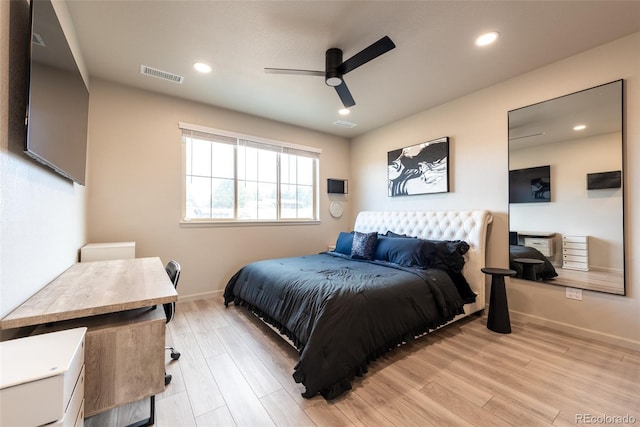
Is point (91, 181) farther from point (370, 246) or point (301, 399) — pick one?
point (370, 246)

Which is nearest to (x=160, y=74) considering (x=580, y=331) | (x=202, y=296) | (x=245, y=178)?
(x=245, y=178)

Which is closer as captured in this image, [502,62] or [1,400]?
[1,400]

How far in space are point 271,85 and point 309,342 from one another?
2865 mm

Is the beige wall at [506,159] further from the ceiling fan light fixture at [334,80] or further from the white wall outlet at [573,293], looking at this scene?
the ceiling fan light fixture at [334,80]

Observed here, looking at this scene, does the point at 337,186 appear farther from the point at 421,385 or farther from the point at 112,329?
the point at 112,329

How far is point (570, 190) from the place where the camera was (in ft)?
8.49

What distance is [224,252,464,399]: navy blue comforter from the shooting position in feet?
5.62

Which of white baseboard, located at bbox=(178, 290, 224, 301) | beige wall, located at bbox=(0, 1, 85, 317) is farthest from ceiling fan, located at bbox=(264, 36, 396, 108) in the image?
white baseboard, located at bbox=(178, 290, 224, 301)

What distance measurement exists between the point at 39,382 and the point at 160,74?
122 inches

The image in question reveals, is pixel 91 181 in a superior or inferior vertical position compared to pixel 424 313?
superior

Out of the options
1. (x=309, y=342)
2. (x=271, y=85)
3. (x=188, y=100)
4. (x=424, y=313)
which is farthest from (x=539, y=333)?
(x=188, y=100)

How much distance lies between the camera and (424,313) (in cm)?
233

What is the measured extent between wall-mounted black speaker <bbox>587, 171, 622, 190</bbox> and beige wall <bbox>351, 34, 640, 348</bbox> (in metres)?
0.06

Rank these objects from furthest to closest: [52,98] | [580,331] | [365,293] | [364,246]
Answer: [364,246], [580,331], [365,293], [52,98]
